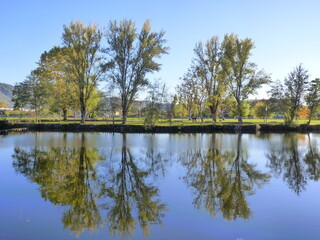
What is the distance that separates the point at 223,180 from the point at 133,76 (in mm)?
33666

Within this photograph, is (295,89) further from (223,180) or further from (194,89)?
(223,180)

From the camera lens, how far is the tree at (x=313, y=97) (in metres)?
47.4

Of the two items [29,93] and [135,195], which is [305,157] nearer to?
[135,195]

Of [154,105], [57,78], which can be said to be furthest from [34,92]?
[154,105]

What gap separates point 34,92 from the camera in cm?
4738

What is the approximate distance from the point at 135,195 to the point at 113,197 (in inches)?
30.4

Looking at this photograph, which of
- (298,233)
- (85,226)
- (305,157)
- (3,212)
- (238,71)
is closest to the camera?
(298,233)

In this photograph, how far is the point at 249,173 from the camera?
14.4 meters

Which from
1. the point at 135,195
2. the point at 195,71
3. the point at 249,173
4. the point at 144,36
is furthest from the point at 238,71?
the point at 135,195

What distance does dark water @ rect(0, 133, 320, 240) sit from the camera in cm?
760

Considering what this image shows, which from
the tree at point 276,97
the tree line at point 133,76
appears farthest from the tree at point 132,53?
the tree at point 276,97

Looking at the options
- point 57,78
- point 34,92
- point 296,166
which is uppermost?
point 57,78

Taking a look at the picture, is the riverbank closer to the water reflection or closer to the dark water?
the dark water

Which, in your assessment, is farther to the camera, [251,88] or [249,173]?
[251,88]
